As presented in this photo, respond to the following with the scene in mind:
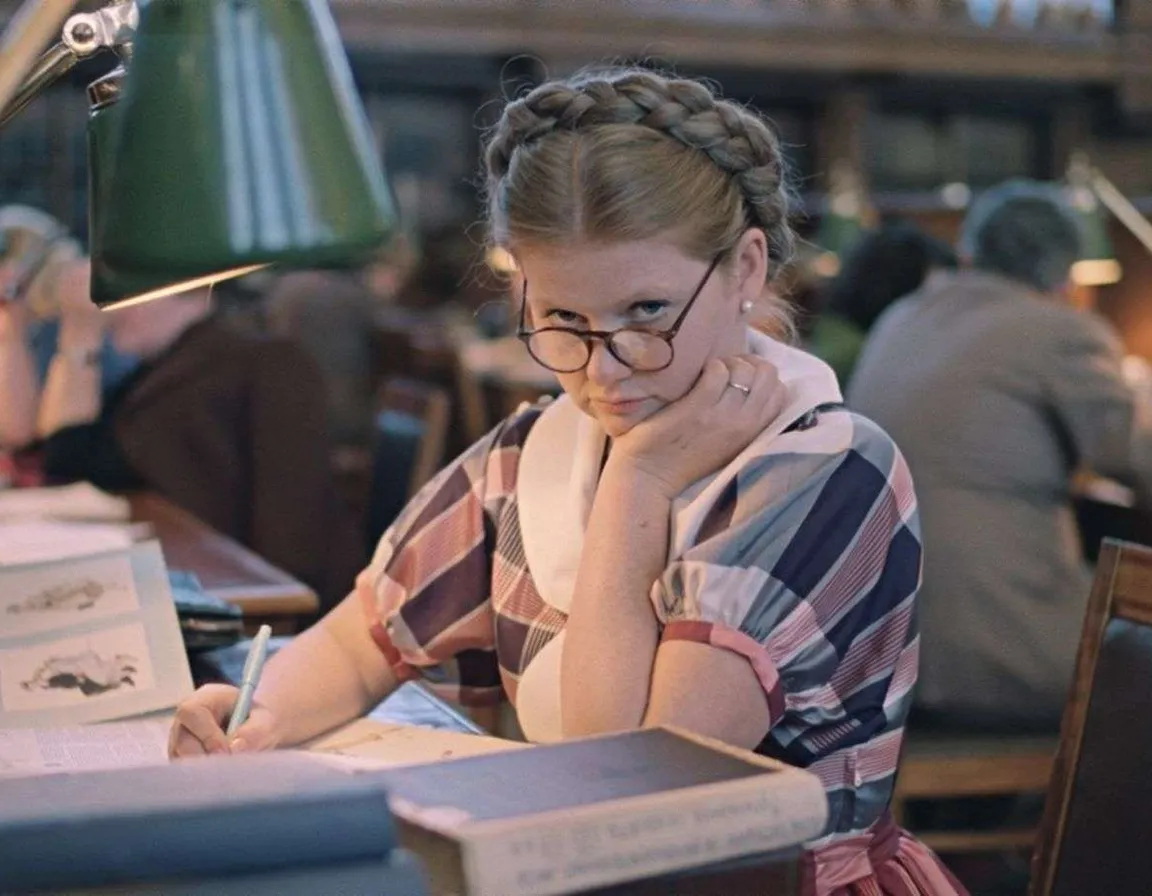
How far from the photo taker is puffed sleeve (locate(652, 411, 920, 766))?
134cm

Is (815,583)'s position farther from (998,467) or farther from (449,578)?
(998,467)

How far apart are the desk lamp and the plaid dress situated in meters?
0.52

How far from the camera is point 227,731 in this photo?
1438mm

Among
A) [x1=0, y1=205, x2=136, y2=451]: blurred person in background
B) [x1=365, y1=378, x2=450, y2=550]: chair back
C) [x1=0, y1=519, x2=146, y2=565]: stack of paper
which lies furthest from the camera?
[x1=0, y1=205, x2=136, y2=451]: blurred person in background

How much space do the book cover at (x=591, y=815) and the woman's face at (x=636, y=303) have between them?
593 millimetres

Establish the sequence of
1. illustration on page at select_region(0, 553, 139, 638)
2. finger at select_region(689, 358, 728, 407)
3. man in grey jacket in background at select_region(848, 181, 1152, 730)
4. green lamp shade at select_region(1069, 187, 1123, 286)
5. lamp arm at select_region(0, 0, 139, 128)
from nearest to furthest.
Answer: lamp arm at select_region(0, 0, 139, 128) < finger at select_region(689, 358, 728, 407) < illustration on page at select_region(0, 553, 139, 638) < man in grey jacket in background at select_region(848, 181, 1152, 730) < green lamp shade at select_region(1069, 187, 1123, 286)

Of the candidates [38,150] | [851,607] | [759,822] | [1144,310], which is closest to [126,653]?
[851,607]

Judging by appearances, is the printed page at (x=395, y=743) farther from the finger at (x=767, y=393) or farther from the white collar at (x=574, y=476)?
the finger at (x=767, y=393)

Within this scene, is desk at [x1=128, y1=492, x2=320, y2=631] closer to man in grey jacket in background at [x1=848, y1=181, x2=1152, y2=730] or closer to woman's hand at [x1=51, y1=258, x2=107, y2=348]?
woman's hand at [x1=51, y1=258, x2=107, y2=348]

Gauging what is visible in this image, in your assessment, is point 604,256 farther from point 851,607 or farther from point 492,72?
point 492,72

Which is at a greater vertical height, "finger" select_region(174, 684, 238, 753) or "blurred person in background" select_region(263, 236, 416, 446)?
"finger" select_region(174, 684, 238, 753)

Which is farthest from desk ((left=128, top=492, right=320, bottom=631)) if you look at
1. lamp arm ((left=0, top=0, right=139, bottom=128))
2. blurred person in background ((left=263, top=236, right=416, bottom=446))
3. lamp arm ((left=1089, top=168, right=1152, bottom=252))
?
blurred person in background ((left=263, top=236, right=416, bottom=446))

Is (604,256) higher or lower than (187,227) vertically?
lower

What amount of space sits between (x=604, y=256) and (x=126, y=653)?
679 mm
